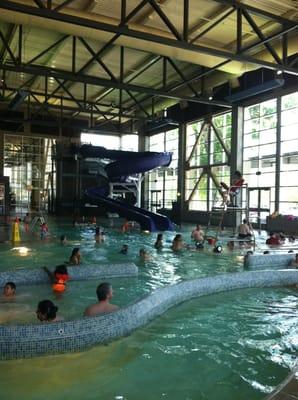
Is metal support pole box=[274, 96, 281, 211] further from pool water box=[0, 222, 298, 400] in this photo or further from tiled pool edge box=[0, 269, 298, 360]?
tiled pool edge box=[0, 269, 298, 360]

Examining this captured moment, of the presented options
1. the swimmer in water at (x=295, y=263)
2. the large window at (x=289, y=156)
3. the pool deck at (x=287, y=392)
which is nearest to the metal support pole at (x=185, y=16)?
the swimmer in water at (x=295, y=263)

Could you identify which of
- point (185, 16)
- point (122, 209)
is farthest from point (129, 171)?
point (185, 16)

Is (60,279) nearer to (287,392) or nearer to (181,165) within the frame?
(287,392)

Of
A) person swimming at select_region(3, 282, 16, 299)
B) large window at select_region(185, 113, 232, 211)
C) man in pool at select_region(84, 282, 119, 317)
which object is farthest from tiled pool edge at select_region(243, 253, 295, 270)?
large window at select_region(185, 113, 232, 211)

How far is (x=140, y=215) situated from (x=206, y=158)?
6837 mm

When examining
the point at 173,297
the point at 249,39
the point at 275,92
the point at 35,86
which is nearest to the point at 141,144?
the point at 35,86

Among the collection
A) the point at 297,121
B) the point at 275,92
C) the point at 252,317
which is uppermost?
the point at 275,92

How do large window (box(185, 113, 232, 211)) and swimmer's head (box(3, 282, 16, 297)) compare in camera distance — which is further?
large window (box(185, 113, 232, 211))

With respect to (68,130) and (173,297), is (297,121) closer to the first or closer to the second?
(173,297)

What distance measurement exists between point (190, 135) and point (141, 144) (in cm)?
665

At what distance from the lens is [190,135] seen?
24.6 meters

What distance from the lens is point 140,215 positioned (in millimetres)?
18062

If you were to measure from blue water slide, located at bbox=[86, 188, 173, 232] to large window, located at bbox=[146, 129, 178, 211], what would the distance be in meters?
5.70

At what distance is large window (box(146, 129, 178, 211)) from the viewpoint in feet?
86.3
